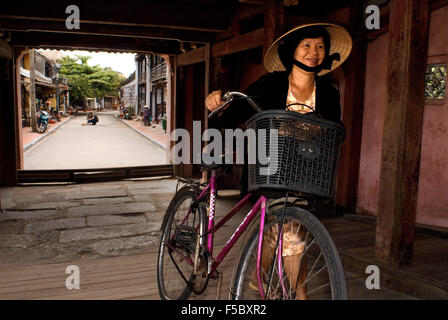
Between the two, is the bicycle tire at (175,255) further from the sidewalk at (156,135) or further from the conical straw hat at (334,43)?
the sidewalk at (156,135)

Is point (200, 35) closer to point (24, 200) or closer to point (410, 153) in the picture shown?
point (24, 200)

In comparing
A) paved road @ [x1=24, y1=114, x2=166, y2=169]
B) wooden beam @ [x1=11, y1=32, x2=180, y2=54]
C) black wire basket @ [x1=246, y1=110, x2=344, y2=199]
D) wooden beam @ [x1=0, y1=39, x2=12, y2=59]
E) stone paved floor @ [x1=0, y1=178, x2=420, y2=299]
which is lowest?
stone paved floor @ [x1=0, y1=178, x2=420, y2=299]

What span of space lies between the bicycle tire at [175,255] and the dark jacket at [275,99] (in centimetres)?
71

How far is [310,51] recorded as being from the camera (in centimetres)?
267

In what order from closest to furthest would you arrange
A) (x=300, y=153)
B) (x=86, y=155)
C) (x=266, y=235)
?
1. (x=300, y=153)
2. (x=266, y=235)
3. (x=86, y=155)

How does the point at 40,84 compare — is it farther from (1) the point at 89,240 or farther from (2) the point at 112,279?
(2) the point at 112,279

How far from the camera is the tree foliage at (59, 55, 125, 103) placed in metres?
62.0

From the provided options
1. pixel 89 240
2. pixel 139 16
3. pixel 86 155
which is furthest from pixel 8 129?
pixel 86 155

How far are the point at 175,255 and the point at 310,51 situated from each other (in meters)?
2.03

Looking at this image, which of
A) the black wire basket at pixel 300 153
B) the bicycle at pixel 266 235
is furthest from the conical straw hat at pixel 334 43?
the black wire basket at pixel 300 153

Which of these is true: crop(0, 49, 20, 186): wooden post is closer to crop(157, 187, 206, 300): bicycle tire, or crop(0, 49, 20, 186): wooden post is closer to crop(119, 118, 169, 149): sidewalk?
crop(119, 118, 169, 149): sidewalk

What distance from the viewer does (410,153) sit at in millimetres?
3424

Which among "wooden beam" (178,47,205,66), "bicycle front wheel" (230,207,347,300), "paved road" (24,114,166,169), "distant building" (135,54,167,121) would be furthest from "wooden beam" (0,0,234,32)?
"distant building" (135,54,167,121)

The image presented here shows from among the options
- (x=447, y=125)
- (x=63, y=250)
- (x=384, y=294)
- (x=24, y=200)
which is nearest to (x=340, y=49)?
(x=384, y=294)
